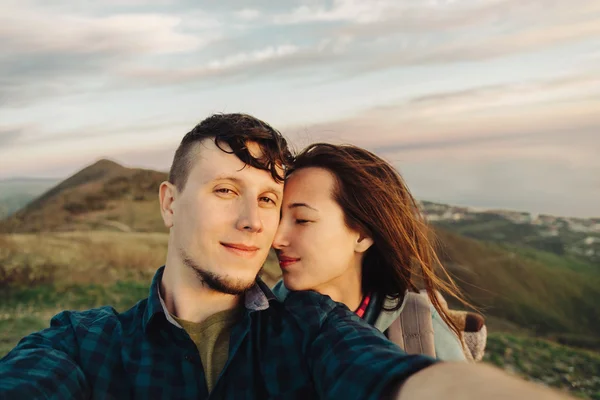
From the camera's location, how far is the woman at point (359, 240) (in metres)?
3.74

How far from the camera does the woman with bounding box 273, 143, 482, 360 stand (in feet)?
12.3

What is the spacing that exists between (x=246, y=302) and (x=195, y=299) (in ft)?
0.87

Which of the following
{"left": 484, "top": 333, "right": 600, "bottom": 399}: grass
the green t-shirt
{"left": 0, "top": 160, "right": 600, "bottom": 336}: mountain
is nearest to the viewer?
the green t-shirt

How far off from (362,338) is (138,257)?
1037 cm

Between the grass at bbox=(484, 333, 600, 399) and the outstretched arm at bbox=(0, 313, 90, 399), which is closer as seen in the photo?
the outstretched arm at bbox=(0, 313, 90, 399)

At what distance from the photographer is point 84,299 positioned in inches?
437

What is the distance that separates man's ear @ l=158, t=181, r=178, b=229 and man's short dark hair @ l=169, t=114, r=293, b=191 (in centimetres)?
4

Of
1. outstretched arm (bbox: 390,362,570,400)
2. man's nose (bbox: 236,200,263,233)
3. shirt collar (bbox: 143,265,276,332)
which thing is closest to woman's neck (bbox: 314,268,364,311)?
shirt collar (bbox: 143,265,276,332)

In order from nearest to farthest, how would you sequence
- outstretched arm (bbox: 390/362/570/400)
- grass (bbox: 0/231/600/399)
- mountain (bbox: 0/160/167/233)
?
outstretched arm (bbox: 390/362/570/400) → grass (bbox: 0/231/600/399) → mountain (bbox: 0/160/167/233)

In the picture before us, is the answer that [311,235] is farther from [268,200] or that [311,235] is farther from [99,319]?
[99,319]

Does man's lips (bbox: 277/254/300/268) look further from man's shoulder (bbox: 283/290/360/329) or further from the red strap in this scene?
the red strap

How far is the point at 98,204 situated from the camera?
15750 mm

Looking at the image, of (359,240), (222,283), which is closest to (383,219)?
(359,240)

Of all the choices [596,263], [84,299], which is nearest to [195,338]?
[84,299]
